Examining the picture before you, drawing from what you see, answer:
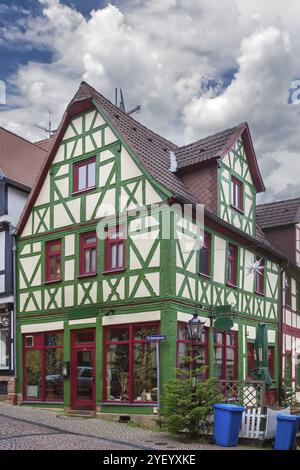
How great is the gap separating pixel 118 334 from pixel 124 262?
2.15 metres

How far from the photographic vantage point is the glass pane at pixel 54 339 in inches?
850

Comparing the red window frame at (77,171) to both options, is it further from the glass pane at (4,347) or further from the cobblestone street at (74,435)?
the cobblestone street at (74,435)

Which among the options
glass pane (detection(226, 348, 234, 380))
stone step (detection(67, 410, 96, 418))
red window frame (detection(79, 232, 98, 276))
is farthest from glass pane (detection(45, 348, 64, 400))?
glass pane (detection(226, 348, 234, 380))

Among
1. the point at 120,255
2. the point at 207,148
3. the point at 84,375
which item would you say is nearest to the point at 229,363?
the point at 84,375

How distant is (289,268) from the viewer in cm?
2745

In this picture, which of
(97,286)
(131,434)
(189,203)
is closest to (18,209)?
(97,286)

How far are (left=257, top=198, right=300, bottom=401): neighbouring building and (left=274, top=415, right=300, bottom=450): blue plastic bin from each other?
11.5 m

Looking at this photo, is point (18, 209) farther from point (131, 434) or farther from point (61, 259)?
point (131, 434)

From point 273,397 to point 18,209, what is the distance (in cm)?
1159

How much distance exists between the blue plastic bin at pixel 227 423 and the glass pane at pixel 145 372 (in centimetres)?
361

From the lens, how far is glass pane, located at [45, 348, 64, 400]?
21.4 m

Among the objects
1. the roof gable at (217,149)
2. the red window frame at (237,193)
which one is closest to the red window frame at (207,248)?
the roof gable at (217,149)
